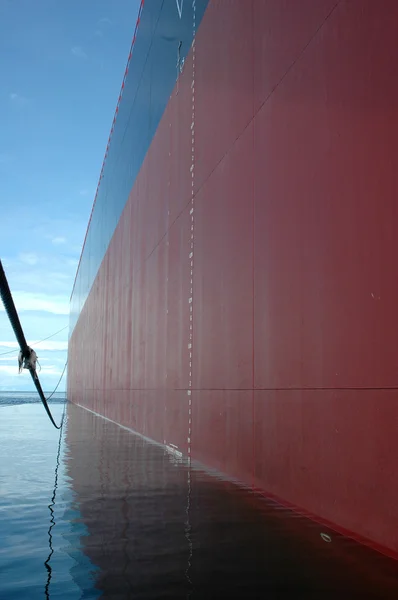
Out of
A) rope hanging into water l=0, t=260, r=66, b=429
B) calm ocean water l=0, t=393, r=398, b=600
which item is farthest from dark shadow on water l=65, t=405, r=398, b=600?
rope hanging into water l=0, t=260, r=66, b=429

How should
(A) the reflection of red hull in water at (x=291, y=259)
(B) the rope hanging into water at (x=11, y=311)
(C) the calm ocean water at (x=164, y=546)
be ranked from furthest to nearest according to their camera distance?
(A) the reflection of red hull in water at (x=291, y=259) < (B) the rope hanging into water at (x=11, y=311) < (C) the calm ocean water at (x=164, y=546)

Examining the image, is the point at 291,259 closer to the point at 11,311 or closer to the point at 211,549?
the point at 11,311

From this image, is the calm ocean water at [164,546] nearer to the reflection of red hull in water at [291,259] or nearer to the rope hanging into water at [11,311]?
the reflection of red hull in water at [291,259]

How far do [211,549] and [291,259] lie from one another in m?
2.44

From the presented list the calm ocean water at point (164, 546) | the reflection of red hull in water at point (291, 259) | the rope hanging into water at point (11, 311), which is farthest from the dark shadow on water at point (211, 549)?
the rope hanging into water at point (11, 311)

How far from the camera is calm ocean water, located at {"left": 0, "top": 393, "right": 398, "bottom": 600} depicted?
2.91 metres

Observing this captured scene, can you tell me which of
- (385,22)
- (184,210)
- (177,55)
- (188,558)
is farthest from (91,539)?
(177,55)

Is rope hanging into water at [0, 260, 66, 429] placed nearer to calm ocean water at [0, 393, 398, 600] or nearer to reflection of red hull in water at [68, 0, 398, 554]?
calm ocean water at [0, 393, 398, 600]

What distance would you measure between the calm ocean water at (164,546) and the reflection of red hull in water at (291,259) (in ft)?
1.31

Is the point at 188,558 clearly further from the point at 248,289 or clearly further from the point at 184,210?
the point at 184,210

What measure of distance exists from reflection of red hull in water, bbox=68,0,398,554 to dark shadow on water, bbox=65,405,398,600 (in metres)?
0.33

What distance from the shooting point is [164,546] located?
3670mm

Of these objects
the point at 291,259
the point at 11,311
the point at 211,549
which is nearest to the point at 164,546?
the point at 211,549

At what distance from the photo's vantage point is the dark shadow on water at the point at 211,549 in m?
2.91
